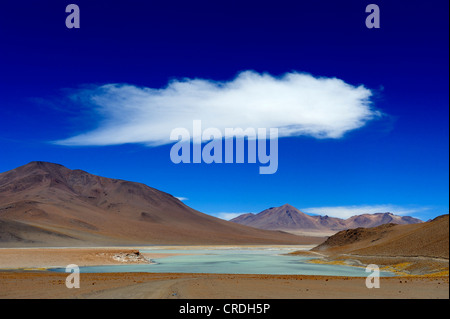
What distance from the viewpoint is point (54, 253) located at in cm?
5188

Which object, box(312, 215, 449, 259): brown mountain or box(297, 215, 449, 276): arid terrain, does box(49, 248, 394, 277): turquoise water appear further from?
box(312, 215, 449, 259): brown mountain

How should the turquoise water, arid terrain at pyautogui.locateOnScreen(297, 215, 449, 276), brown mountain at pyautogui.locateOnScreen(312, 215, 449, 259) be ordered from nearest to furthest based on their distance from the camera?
arid terrain at pyautogui.locateOnScreen(297, 215, 449, 276), the turquoise water, brown mountain at pyautogui.locateOnScreen(312, 215, 449, 259)

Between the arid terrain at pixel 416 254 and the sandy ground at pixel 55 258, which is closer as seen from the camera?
the arid terrain at pixel 416 254

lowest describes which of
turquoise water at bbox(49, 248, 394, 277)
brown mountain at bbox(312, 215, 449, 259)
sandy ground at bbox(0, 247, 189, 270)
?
turquoise water at bbox(49, 248, 394, 277)

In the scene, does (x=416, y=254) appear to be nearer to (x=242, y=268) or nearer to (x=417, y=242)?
(x=417, y=242)

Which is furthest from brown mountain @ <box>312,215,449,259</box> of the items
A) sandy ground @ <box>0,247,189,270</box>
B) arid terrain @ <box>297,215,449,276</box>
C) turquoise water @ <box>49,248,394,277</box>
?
sandy ground @ <box>0,247,189,270</box>

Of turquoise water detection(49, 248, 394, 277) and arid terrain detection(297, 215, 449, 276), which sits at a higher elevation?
arid terrain detection(297, 215, 449, 276)

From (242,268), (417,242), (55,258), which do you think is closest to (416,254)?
(417,242)

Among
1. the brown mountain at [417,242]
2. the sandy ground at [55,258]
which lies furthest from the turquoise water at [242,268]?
the brown mountain at [417,242]

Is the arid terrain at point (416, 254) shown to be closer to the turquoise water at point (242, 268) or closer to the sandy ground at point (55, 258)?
the turquoise water at point (242, 268)
